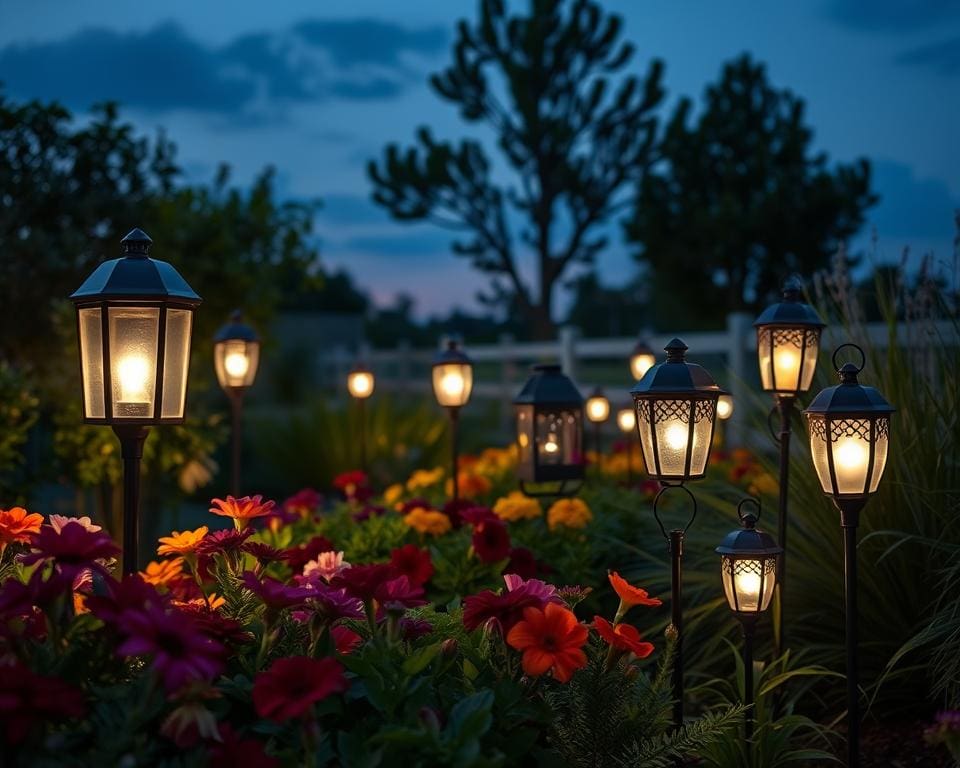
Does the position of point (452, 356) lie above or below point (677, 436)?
above

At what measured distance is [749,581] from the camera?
3.04 meters

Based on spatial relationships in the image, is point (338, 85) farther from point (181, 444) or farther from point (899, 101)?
point (181, 444)

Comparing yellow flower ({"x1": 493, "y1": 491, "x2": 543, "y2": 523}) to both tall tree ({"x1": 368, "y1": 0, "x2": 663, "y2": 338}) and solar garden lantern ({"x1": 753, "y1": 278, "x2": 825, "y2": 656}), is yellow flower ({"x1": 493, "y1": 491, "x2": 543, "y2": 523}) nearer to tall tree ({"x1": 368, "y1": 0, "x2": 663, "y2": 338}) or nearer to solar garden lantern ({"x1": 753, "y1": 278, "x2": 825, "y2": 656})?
solar garden lantern ({"x1": 753, "y1": 278, "x2": 825, "y2": 656})

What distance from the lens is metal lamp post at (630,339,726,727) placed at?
9.82 feet

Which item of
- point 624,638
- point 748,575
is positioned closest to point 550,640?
point 624,638

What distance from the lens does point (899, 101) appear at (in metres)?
11.0

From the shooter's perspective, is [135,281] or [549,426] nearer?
[135,281]

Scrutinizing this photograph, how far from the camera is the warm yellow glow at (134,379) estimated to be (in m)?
2.73

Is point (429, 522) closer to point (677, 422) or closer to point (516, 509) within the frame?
point (516, 509)

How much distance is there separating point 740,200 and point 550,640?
2371 cm

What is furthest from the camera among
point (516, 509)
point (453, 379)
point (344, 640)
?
point (453, 379)

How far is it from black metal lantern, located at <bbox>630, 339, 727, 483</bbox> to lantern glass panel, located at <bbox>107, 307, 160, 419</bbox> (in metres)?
1.32

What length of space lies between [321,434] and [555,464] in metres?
7.22

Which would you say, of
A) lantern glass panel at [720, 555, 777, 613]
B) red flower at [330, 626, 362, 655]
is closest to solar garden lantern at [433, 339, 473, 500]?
lantern glass panel at [720, 555, 777, 613]
